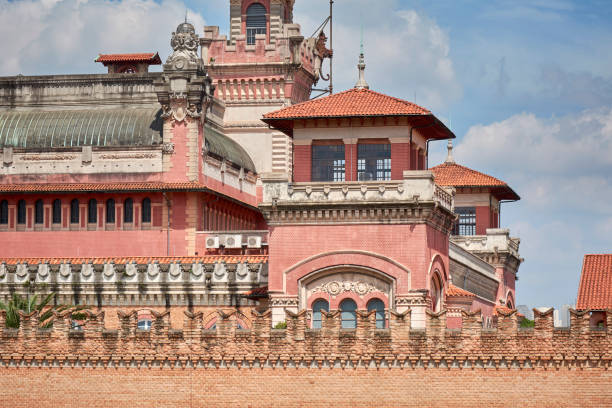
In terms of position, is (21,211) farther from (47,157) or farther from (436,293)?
(436,293)

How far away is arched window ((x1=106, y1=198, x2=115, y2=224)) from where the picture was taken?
84.0 m

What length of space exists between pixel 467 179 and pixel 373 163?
23.7 metres

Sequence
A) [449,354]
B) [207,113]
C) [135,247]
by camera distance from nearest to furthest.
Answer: [449,354]
[135,247]
[207,113]

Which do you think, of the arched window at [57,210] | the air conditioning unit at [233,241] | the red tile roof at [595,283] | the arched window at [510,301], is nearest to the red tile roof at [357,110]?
the red tile roof at [595,283]

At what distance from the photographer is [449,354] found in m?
55.2

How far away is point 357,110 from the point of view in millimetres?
69562

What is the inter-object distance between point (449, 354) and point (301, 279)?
13940 mm

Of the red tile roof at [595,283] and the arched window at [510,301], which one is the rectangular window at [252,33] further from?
the red tile roof at [595,283]

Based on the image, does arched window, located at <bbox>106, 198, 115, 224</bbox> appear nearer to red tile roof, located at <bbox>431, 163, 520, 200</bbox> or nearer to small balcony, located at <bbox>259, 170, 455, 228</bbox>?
small balcony, located at <bbox>259, 170, 455, 228</bbox>

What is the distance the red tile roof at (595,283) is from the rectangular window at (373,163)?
10.3 m

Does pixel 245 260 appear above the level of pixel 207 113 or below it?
below

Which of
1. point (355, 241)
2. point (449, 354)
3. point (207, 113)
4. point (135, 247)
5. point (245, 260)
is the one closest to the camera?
point (449, 354)

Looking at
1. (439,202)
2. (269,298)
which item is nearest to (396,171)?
(439,202)

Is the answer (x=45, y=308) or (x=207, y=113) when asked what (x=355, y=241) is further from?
(x=207, y=113)
